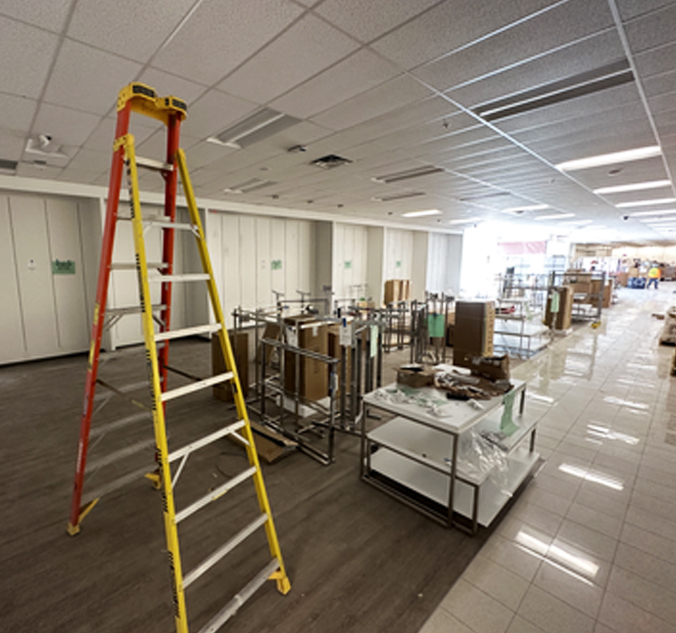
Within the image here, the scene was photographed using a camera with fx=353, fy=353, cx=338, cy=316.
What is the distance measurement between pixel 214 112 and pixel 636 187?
20.5 feet

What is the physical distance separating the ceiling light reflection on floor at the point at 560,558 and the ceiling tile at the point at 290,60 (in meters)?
3.05

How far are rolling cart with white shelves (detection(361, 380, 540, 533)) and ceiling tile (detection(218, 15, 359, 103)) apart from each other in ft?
7.09

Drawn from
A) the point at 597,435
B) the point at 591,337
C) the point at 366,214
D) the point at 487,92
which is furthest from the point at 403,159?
the point at 591,337

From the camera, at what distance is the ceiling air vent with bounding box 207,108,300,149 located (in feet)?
9.66

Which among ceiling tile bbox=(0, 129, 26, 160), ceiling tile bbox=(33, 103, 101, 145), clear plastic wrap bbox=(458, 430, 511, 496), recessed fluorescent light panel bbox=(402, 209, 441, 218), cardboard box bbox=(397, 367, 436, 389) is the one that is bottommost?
clear plastic wrap bbox=(458, 430, 511, 496)

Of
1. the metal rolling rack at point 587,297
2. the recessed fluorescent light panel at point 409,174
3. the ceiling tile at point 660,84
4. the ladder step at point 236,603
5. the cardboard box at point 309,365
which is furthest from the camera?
the metal rolling rack at point 587,297

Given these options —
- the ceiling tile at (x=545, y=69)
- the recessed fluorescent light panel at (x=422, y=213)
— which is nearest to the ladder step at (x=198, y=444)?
the ceiling tile at (x=545, y=69)

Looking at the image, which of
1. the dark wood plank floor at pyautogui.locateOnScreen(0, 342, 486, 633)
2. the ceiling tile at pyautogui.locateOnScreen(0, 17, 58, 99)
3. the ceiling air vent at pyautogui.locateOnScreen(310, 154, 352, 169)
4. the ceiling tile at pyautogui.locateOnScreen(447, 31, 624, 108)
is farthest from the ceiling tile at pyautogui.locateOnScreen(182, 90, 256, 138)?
the dark wood plank floor at pyautogui.locateOnScreen(0, 342, 486, 633)

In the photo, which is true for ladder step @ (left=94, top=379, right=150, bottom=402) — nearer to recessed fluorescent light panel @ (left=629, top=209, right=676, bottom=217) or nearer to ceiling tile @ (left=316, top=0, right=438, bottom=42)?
ceiling tile @ (left=316, top=0, right=438, bottom=42)

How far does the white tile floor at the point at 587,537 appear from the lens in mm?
1690

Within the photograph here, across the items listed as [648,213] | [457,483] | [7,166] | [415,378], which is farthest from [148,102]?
[648,213]

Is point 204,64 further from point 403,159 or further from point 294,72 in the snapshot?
point 403,159

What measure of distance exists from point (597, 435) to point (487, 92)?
329 cm

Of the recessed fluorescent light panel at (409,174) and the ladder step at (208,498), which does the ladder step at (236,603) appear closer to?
the ladder step at (208,498)
